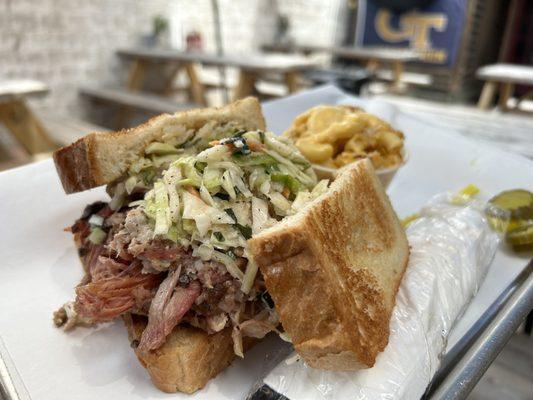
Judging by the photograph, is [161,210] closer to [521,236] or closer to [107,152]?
[107,152]

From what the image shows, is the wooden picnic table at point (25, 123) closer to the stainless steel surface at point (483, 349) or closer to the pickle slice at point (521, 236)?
the pickle slice at point (521, 236)

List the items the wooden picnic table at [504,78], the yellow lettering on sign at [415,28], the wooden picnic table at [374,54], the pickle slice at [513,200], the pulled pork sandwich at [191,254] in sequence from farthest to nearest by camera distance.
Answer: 1. the yellow lettering on sign at [415,28]
2. the wooden picnic table at [374,54]
3. the wooden picnic table at [504,78]
4. the pickle slice at [513,200]
5. the pulled pork sandwich at [191,254]

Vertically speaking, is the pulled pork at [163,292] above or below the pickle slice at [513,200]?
above

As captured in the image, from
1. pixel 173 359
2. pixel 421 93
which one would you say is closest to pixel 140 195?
pixel 173 359

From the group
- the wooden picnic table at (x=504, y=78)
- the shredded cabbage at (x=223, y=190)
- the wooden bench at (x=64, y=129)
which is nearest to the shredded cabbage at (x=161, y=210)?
the shredded cabbage at (x=223, y=190)

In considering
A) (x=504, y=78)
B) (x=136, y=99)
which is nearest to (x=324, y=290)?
(x=136, y=99)

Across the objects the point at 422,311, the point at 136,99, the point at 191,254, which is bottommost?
the point at 136,99

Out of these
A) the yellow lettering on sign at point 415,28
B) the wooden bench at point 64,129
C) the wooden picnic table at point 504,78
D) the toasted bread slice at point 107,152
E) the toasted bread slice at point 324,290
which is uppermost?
the toasted bread slice at point 107,152
